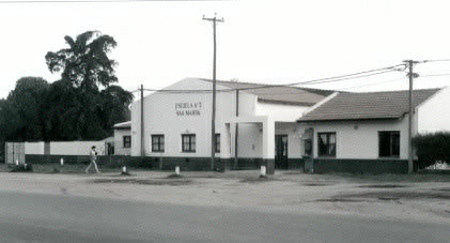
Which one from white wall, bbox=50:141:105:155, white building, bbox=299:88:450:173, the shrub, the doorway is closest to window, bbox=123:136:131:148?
white wall, bbox=50:141:105:155

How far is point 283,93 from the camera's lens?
4350 cm

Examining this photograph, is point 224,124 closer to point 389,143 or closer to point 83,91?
→ point 389,143

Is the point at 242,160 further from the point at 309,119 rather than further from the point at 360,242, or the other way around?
the point at 360,242

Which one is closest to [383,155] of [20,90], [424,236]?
[424,236]

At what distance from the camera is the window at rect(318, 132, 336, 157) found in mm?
37281

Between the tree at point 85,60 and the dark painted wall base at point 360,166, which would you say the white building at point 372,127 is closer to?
the dark painted wall base at point 360,166

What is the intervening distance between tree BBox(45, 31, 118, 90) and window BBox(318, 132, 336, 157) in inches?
1122

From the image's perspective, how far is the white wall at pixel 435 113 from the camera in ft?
114

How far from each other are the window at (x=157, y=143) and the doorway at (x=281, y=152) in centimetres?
825

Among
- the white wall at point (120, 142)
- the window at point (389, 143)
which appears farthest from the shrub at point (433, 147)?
the white wall at point (120, 142)

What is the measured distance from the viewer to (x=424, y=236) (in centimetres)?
1163

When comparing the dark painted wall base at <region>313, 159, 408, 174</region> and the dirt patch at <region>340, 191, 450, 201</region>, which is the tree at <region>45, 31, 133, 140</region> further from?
the dirt patch at <region>340, 191, 450, 201</region>

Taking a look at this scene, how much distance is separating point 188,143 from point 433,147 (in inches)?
649

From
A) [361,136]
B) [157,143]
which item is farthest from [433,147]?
[157,143]
